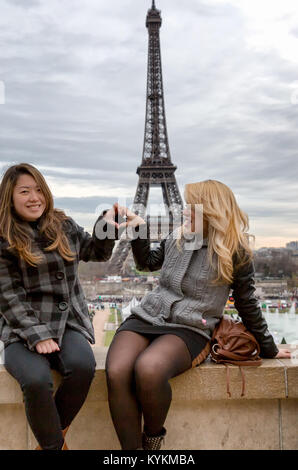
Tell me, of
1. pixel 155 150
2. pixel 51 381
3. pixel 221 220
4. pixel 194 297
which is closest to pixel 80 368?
pixel 51 381

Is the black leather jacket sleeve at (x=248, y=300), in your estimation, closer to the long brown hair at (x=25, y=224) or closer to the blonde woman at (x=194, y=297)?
the blonde woman at (x=194, y=297)

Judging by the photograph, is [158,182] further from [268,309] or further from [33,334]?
[33,334]

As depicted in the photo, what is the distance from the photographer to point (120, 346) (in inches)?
84.9

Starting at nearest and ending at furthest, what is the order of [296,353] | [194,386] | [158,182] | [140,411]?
[140,411] → [194,386] → [296,353] → [158,182]

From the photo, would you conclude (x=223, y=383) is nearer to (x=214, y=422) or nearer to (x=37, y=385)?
(x=214, y=422)

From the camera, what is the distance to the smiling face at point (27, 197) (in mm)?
2301

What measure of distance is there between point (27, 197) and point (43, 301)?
18.6 inches

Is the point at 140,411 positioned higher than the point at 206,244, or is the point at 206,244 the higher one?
the point at 206,244

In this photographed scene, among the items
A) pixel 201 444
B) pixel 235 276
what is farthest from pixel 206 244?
pixel 201 444

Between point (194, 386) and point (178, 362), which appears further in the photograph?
point (194, 386)

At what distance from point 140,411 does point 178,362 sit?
248 mm

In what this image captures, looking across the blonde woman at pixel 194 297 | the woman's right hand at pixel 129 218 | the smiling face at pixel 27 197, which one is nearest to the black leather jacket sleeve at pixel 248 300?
the blonde woman at pixel 194 297

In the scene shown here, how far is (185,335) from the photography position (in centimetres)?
222

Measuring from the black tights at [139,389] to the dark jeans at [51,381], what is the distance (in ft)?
0.41
